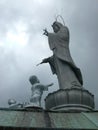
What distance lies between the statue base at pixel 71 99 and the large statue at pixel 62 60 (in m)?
1.15

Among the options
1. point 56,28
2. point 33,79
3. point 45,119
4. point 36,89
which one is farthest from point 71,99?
point 56,28

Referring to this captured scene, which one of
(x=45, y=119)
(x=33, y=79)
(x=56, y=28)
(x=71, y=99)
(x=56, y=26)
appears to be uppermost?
(x=56, y=26)

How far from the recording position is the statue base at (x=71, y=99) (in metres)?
18.7

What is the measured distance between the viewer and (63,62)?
21578 millimetres

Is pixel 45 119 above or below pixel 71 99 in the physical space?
below

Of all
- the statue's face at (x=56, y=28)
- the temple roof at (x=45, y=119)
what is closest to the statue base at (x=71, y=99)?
the temple roof at (x=45, y=119)

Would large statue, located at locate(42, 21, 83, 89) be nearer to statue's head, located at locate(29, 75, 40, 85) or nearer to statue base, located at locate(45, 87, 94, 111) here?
statue base, located at locate(45, 87, 94, 111)

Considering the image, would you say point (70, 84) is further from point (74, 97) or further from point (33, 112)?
point (33, 112)

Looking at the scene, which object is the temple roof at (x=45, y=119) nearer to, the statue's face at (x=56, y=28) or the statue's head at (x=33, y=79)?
the statue's head at (x=33, y=79)

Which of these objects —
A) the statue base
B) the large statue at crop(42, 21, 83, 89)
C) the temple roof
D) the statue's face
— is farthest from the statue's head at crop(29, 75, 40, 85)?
the temple roof

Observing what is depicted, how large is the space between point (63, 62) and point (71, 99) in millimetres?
3458

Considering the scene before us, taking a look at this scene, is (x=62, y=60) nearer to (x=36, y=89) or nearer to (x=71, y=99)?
(x=36, y=89)

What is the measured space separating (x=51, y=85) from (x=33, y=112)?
5129 mm

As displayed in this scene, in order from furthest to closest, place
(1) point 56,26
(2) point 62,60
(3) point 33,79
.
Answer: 1. (1) point 56,26
2. (2) point 62,60
3. (3) point 33,79
